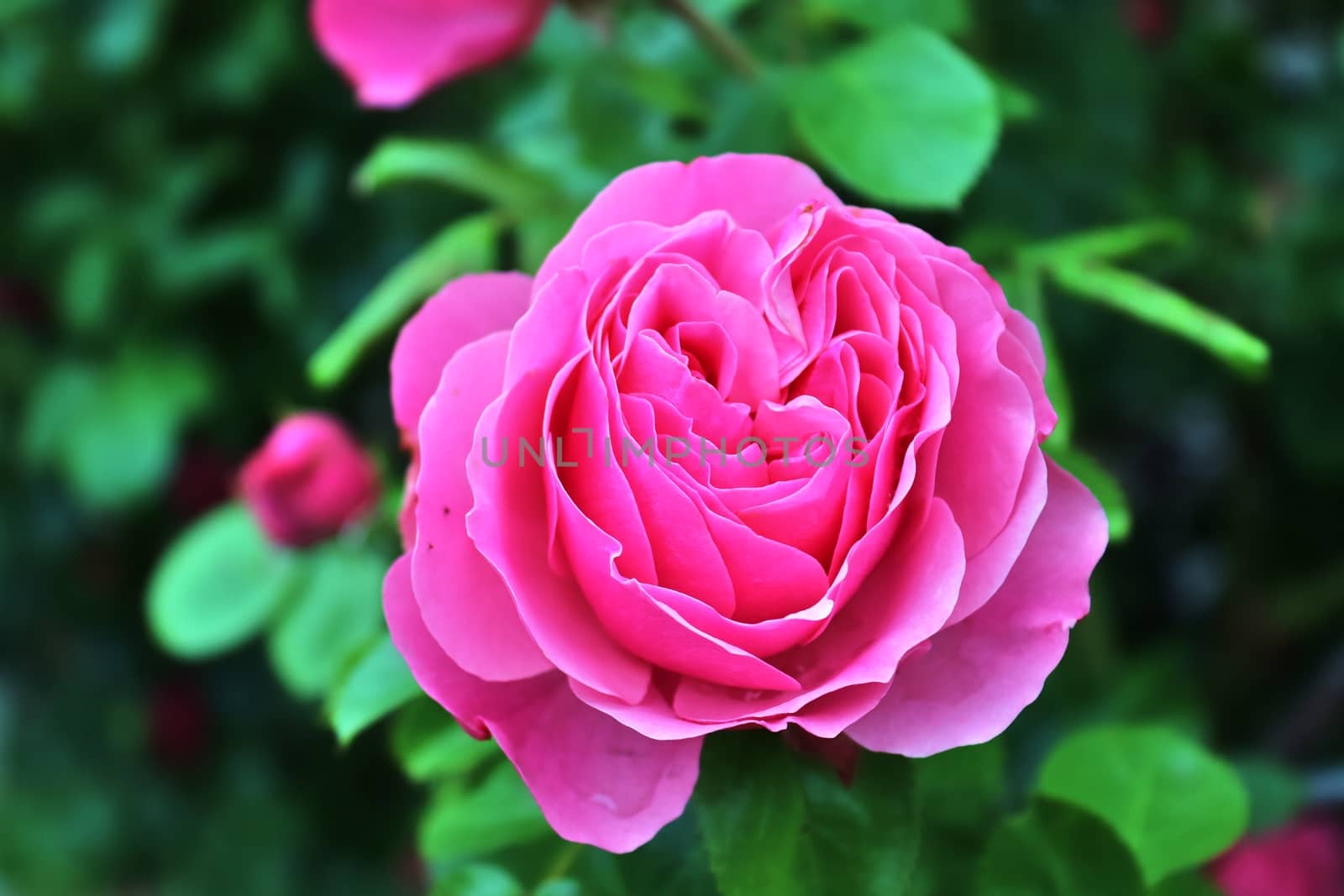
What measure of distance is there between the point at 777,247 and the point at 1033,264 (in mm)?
203

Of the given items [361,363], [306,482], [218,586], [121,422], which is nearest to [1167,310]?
[306,482]

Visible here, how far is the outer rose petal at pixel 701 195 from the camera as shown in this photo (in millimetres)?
325

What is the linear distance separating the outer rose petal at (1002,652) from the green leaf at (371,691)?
0.52 feet

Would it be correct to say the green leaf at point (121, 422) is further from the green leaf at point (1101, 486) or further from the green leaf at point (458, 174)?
the green leaf at point (1101, 486)

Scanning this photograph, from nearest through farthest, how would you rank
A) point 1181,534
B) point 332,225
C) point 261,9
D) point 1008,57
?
point 1008,57 < point 261,9 < point 332,225 < point 1181,534

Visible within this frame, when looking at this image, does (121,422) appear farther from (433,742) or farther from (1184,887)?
(1184,887)

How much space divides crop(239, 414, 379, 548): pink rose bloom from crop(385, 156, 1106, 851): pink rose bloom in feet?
1.08

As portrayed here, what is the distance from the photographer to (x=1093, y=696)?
0.80 metres

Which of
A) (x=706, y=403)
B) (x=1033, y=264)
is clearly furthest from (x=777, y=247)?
(x=1033, y=264)

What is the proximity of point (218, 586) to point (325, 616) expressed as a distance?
0.29 ft

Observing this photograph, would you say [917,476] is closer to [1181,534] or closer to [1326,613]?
[1326,613]

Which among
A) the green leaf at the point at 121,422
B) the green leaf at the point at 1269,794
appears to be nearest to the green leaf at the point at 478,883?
the green leaf at the point at 1269,794

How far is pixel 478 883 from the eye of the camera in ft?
1.40

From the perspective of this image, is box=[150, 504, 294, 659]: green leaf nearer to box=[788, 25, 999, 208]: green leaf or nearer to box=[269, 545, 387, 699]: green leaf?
box=[269, 545, 387, 699]: green leaf
